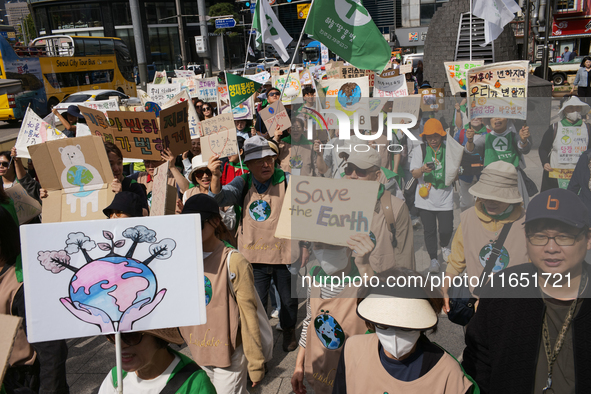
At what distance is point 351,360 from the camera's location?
6.44ft

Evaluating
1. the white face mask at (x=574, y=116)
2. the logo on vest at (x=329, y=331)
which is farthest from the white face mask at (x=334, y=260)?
the white face mask at (x=574, y=116)

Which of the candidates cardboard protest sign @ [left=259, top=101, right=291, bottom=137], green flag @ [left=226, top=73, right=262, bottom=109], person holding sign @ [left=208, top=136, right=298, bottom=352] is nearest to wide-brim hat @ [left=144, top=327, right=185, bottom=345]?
person holding sign @ [left=208, top=136, right=298, bottom=352]

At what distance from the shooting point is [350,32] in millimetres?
4859

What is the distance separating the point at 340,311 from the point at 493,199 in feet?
3.19

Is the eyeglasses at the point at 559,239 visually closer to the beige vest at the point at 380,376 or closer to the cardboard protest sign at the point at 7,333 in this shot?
the beige vest at the point at 380,376

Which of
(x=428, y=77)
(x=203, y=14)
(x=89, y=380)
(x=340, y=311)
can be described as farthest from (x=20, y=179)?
(x=203, y=14)

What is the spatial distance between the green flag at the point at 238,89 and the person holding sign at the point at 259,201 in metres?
2.97

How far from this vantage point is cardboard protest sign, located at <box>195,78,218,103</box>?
393 inches

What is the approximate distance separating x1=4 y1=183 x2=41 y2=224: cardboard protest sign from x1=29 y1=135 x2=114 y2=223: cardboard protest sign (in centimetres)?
17

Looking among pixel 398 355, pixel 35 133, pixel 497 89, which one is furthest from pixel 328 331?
pixel 35 133

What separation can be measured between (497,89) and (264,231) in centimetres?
212

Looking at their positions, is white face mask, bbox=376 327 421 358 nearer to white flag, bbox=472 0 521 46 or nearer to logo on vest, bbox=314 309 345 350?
logo on vest, bbox=314 309 345 350

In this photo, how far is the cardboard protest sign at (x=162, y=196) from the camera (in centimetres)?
299

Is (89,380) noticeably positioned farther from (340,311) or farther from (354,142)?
(354,142)
